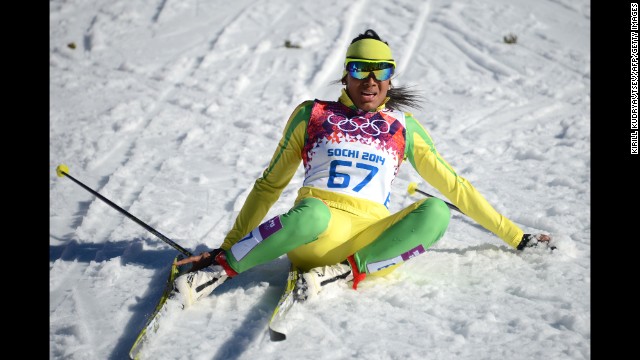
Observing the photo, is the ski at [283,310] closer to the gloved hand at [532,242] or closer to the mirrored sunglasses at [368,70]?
the mirrored sunglasses at [368,70]

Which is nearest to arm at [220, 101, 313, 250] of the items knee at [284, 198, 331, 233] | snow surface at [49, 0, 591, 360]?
snow surface at [49, 0, 591, 360]

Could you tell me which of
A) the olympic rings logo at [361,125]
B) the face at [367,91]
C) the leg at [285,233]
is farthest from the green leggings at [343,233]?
the face at [367,91]

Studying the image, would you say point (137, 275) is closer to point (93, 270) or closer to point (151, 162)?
point (93, 270)

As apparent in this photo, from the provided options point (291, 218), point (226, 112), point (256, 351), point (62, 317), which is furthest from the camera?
point (226, 112)

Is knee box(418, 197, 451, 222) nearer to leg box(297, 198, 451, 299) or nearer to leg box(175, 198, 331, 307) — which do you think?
leg box(297, 198, 451, 299)

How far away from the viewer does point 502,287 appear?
2887mm

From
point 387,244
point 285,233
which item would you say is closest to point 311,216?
point 285,233

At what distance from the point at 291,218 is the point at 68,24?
718 centimetres

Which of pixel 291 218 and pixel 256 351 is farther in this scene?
pixel 291 218

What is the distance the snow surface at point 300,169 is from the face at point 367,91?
3.00 feet

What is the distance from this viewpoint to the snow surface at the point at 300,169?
254 cm

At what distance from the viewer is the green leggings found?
2605 millimetres
